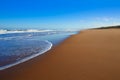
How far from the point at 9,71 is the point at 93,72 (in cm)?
249

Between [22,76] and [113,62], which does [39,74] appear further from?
[113,62]

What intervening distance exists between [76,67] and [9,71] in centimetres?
205

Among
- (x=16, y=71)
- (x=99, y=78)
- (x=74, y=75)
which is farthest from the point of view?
(x=16, y=71)

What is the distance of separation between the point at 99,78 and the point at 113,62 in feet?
5.22

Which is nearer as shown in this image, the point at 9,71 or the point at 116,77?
the point at 116,77

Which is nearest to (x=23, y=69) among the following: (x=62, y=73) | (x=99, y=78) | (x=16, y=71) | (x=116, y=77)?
(x=16, y=71)

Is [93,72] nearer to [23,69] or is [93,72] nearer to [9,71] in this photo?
[23,69]

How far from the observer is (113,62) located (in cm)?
507

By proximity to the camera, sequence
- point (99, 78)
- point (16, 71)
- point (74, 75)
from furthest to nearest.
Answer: point (16, 71), point (74, 75), point (99, 78)

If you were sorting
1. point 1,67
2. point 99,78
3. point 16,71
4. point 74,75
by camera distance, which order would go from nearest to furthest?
point 99,78 < point 74,75 < point 16,71 < point 1,67

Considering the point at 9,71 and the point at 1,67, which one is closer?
the point at 9,71

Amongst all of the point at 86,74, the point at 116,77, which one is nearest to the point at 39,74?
the point at 86,74

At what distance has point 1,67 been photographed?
5.04 metres

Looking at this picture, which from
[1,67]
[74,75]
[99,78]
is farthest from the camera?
[1,67]
